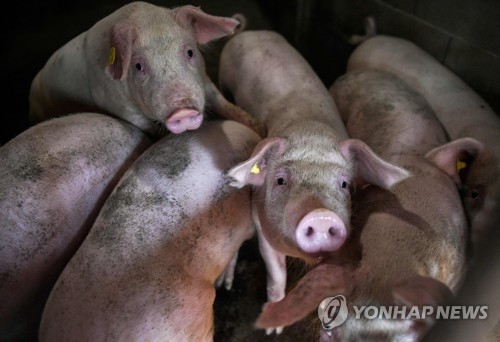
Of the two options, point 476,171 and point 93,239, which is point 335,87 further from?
point 93,239

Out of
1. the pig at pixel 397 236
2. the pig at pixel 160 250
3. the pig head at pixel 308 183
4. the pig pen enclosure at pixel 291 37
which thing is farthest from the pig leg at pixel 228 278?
the pig at pixel 397 236

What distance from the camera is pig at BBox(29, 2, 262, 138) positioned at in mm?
2188

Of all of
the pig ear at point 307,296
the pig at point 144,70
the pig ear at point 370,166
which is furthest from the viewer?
the pig at point 144,70

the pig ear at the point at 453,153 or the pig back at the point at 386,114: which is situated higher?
the pig ear at the point at 453,153

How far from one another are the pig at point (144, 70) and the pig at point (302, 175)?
1.21 feet

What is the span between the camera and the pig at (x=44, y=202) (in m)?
1.99

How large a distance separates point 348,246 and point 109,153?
4.60ft

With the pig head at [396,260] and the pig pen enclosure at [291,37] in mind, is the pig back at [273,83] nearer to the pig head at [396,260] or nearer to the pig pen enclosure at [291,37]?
the pig pen enclosure at [291,37]

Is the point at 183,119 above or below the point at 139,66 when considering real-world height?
below

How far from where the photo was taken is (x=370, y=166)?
1.97 m

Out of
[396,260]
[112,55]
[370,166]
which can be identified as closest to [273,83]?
[112,55]

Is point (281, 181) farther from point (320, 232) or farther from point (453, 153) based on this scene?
point (453, 153)

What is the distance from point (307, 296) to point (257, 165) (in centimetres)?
89

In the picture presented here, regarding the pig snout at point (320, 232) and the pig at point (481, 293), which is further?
the pig snout at point (320, 232)
